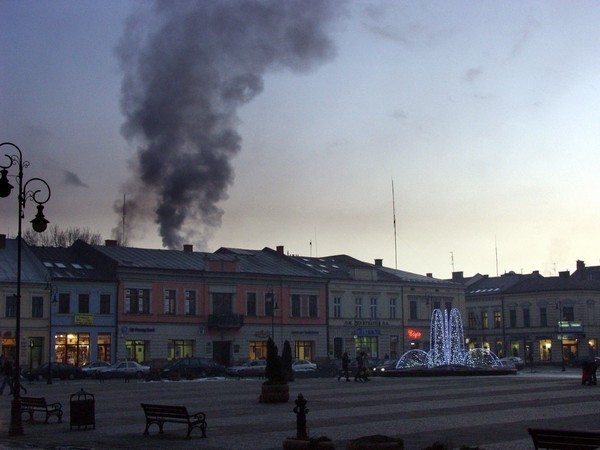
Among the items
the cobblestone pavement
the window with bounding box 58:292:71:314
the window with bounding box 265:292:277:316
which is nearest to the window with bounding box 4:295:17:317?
the window with bounding box 58:292:71:314

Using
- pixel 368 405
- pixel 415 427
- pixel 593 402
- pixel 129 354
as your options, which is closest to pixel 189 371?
pixel 129 354

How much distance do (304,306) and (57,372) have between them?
27.2 m

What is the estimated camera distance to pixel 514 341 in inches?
3917

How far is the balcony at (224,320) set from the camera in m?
72.7

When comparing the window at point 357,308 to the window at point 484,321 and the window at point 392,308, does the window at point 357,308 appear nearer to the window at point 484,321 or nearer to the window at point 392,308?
the window at point 392,308

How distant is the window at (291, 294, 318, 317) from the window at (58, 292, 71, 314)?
2123 centimetres

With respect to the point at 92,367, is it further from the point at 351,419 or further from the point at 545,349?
the point at 545,349

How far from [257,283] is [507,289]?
37.1 m

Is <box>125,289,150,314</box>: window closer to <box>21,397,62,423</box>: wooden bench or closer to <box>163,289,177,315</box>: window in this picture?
<box>163,289,177,315</box>: window

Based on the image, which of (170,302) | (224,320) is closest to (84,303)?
(170,302)

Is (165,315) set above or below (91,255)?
below

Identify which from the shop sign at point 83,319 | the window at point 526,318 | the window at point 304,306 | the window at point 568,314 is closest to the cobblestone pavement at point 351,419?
the shop sign at point 83,319

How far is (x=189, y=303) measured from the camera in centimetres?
7262

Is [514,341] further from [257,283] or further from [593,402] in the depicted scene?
[593,402]
